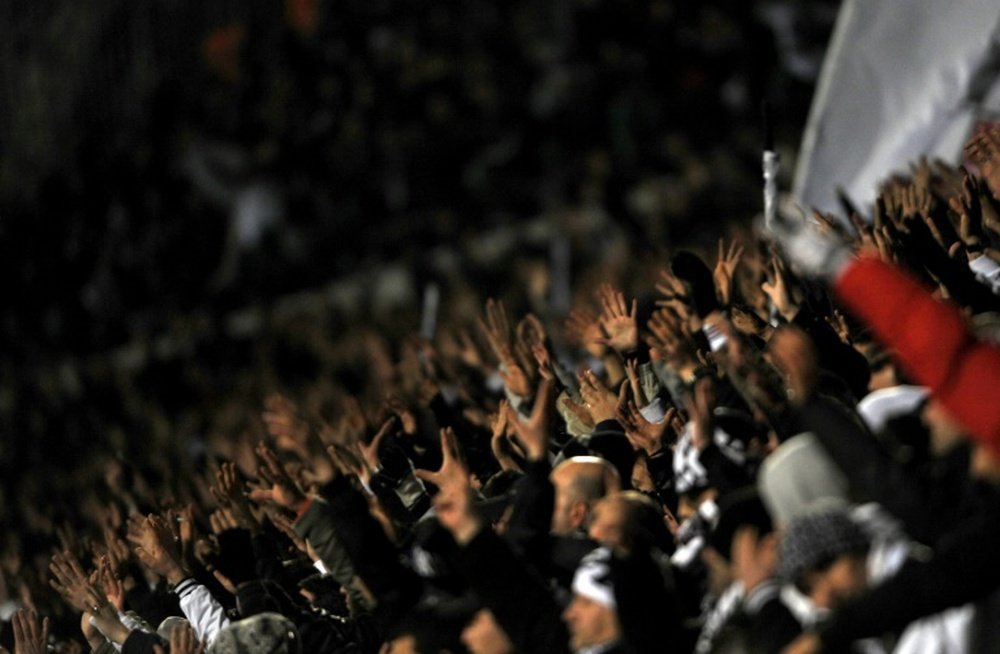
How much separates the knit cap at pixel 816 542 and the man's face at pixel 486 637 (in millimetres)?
544

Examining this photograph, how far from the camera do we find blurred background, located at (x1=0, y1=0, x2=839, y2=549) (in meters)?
8.02

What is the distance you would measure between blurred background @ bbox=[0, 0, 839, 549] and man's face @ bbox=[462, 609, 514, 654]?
4288mm

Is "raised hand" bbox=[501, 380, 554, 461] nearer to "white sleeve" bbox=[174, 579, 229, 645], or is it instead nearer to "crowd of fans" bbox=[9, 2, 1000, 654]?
"crowd of fans" bbox=[9, 2, 1000, 654]

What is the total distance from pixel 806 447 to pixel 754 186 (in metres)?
5.45

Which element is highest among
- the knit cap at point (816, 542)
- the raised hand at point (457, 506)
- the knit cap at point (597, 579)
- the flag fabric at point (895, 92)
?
the flag fabric at point (895, 92)

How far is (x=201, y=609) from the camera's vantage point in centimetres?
320

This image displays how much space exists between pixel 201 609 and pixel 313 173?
22.2 feet

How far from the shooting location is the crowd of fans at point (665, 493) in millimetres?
1989

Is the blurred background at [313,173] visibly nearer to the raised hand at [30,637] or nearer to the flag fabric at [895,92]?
the flag fabric at [895,92]

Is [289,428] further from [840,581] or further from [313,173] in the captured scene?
[313,173]

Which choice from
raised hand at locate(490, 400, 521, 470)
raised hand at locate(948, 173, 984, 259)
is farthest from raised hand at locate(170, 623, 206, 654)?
raised hand at locate(948, 173, 984, 259)

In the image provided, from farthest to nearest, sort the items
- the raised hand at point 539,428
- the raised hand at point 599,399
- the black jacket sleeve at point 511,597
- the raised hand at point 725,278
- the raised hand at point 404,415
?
1. the raised hand at point 404,415
2. the raised hand at point 725,278
3. the raised hand at point 599,399
4. the raised hand at point 539,428
5. the black jacket sleeve at point 511,597

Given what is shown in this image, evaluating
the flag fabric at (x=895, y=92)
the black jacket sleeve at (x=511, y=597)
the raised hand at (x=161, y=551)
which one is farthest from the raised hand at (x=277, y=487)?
the flag fabric at (x=895, y=92)

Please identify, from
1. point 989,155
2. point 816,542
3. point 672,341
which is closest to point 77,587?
point 672,341
